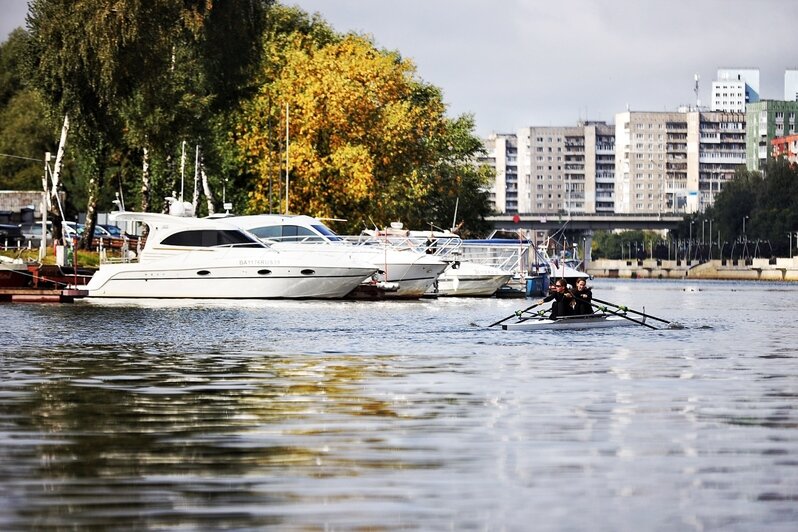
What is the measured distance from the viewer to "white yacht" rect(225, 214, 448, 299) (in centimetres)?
6344

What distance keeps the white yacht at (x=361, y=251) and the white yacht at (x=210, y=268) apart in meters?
1.47

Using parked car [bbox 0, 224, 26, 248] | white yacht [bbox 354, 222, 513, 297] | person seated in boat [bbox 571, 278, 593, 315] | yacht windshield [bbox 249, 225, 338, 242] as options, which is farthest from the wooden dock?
parked car [bbox 0, 224, 26, 248]

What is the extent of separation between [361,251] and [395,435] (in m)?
47.2

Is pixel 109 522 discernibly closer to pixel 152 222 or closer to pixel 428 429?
pixel 428 429

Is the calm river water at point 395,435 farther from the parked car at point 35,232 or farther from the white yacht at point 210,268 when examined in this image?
the parked car at point 35,232

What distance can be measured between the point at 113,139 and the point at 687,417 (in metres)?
45.0

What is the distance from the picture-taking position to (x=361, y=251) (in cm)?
6406

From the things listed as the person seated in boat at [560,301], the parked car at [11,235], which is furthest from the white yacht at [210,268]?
the parked car at [11,235]

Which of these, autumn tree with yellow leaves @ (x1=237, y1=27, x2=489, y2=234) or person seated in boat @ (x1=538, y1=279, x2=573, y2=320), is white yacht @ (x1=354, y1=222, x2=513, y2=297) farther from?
person seated in boat @ (x1=538, y1=279, x2=573, y2=320)

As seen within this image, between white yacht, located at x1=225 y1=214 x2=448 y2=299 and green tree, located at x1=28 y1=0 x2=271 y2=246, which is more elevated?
green tree, located at x1=28 y1=0 x2=271 y2=246

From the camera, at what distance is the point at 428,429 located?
17.6 meters

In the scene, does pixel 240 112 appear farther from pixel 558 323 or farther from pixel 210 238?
pixel 558 323

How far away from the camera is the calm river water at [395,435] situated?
12141 millimetres

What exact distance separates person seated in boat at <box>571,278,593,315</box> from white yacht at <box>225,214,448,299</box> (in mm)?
20861
